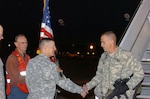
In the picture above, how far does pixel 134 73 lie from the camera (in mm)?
5586

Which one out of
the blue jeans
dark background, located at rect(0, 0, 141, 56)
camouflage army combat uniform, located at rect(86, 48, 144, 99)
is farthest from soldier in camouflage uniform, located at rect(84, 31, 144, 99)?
dark background, located at rect(0, 0, 141, 56)

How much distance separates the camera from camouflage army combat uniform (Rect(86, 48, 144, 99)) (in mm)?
5569

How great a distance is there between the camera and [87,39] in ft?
281

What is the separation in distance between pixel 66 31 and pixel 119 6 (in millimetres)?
14411

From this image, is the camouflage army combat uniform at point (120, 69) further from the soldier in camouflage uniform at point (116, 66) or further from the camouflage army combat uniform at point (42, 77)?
the camouflage army combat uniform at point (42, 77)

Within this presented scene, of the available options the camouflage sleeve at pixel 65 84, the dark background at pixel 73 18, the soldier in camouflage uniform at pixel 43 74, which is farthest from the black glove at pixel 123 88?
the dark background at pixel 73 18

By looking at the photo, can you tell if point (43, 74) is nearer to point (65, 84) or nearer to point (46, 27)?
point (65, 84)

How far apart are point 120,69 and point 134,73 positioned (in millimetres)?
212

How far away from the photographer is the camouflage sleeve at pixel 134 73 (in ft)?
18.1

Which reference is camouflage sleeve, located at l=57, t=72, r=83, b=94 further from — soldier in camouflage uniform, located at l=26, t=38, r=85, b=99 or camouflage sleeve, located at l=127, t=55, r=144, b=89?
camouflage sleeve, located at l=127, t=55, r=144, b=89

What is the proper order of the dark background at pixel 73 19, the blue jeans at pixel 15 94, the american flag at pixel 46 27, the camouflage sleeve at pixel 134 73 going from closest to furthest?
the camouflage sleeve at pixel 134 73 < the blue jeans at pixel 15 94 < the american flag at pixel 46 27 < the dark background at pixel 73 19

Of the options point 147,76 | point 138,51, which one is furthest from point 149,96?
point 138,51

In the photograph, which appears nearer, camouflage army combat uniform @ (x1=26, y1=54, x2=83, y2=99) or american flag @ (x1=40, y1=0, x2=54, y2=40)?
camouflage army combat uniform @ (x1=26, y1=54, x2=83, y2=99)

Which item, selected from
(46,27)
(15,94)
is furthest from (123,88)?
(46,27)
